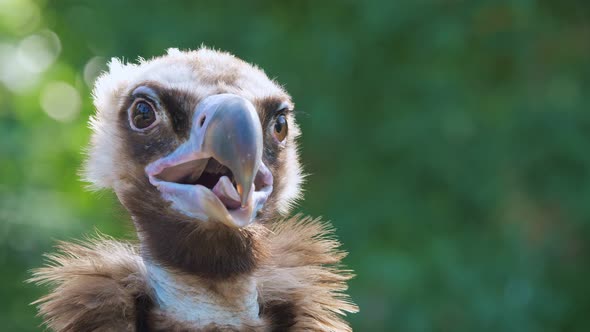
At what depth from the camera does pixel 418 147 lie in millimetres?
5668

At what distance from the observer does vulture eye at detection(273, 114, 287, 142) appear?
2549 millimetres

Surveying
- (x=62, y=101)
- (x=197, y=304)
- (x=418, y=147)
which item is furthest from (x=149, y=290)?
(x=62, y=101)

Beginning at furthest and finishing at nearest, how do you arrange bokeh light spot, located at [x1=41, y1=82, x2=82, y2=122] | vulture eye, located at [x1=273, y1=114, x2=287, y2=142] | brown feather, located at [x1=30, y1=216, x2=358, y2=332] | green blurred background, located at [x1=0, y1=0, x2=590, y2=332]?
1. bokeh light spot, located at [x1=41, y1=82, x2=82, y2=122]
2. green blurred background, located at [x1=0, y1=0, x2=590, y2=332]
3. vulture eye, located at [x1=273, y1=114, x2=287, y2=142]
4. brown feather, located at [x1=30, y1=216, x2=358, y2=332]

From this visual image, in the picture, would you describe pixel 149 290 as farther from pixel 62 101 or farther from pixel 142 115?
pixel 62 101

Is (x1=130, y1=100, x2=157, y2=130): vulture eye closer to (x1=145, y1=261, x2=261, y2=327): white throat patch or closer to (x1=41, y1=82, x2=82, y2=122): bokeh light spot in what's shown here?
(x1=145, y1=261, x2=261, y2=327): white throat patch

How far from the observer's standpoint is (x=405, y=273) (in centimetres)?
529

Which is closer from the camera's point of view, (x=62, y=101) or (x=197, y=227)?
(x=197, y=227)

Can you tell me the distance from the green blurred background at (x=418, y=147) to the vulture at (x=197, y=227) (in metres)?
2.76

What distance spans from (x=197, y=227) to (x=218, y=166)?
0.17 metres

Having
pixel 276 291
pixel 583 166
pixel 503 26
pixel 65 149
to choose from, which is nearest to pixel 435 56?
pixel 503 26

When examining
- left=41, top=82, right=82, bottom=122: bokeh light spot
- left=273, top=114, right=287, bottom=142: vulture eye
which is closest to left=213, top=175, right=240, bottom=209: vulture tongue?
left=273, top=114, right=287, bottom=142: vulture eye

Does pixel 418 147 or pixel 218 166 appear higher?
pixel 418 147

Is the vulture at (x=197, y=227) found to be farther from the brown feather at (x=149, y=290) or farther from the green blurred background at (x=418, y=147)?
the green blurred background at (x=418, y=147)

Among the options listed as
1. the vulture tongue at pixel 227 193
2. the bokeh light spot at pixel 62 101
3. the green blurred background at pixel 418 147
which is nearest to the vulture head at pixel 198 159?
the vulture tongue at pixel 227 193
